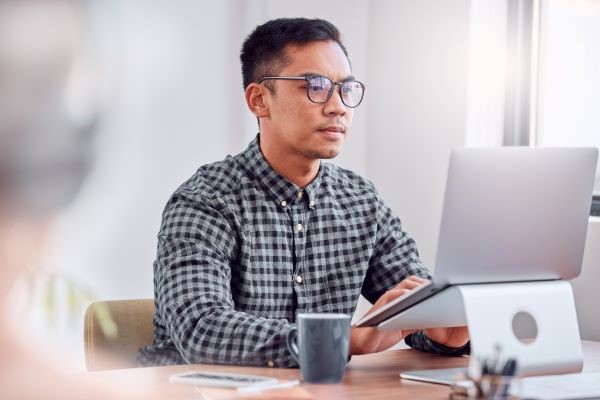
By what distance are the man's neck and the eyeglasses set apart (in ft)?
0.48

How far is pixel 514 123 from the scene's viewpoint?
2.87 meters

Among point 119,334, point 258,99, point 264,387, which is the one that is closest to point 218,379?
point 264,387

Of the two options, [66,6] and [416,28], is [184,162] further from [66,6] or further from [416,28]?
[416,28]

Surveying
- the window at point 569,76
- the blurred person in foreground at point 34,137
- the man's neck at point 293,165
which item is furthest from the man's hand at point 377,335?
the blurred person in foreground at point 34,137

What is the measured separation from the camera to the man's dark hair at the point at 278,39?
6.74 ft

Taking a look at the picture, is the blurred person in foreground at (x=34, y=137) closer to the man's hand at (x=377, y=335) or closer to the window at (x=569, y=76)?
the window at (x=569, y=76)

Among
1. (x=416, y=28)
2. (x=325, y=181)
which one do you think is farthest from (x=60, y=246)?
(x=416, y=28)

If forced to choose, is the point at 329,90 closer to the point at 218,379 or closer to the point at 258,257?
the point at 258,257

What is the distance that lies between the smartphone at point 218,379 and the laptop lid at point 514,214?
0.31m

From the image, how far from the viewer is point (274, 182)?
203 cm

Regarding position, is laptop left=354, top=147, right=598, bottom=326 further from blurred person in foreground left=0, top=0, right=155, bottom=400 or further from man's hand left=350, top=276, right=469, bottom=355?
blurred person in foreground left=0, top=0, right=155, bottom=400

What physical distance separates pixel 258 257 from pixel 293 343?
475mm

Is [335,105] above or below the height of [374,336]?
above

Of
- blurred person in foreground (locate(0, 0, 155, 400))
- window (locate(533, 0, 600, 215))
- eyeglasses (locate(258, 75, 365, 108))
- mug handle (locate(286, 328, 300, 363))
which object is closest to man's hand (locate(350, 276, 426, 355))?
mug handle (locate(286, 328, 300, 363))
